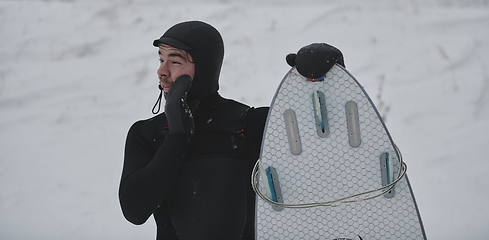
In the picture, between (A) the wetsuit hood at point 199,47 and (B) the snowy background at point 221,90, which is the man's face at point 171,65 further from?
(B) the snowy background at point 221,90

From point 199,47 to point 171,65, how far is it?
0.37 ft

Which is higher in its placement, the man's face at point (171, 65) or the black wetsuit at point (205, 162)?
the man's face at point (171, 65)

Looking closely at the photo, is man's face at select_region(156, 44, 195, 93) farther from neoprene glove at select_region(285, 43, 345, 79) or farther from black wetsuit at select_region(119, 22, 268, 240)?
neoprene glove at select_region(285, 43, 345, 79)

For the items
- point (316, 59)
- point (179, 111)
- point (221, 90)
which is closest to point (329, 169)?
point (316, 59)

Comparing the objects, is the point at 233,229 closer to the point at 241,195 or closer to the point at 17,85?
the point at 241,195

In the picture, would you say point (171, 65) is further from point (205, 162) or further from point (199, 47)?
point (205, 162)

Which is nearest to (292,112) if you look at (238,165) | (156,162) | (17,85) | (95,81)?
(238,165)

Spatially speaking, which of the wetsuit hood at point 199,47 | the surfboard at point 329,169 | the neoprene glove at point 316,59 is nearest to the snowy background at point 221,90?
the surfboard at point 329,169

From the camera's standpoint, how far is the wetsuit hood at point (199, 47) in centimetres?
164

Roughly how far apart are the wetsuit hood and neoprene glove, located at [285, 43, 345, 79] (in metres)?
0.30

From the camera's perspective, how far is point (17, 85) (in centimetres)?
455

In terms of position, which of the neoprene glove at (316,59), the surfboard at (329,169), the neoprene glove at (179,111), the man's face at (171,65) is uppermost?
the man's face at (171,65)

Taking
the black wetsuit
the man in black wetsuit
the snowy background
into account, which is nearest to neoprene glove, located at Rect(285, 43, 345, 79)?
the man in black wetsuit

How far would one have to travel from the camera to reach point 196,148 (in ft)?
5.46
